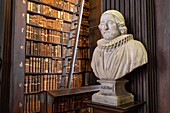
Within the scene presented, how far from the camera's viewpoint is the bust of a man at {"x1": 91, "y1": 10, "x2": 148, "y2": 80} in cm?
115

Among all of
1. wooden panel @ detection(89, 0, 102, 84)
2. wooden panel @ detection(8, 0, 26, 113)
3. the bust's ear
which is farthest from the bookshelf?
the bust's ear

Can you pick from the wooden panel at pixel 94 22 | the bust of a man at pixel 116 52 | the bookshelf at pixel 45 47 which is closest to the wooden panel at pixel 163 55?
the bust of a man at pixel 116 52

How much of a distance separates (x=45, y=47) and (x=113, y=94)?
2.07m

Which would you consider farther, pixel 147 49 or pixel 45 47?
pixel 45 47

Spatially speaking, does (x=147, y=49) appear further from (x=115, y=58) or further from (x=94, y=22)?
(x=94, y=22)

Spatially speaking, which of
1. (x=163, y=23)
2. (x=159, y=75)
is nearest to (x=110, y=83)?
(x=159, y=75)

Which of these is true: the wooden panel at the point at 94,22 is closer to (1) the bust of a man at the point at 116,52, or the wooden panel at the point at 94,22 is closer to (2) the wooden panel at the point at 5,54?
(2) the wooden panel at the point at 5,54

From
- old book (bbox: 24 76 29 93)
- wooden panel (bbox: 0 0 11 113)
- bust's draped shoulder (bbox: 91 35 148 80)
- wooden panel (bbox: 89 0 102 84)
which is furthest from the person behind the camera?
wooden panel (bbox: 89 0 102 84)

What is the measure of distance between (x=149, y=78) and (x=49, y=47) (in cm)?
214

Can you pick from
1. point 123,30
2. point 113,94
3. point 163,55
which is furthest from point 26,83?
point 163,55

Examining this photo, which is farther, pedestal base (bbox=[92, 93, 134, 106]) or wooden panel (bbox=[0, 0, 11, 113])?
wooden panel (bbox=[0, 0, 11, 113])

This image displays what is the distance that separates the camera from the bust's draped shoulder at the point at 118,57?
1147 mm

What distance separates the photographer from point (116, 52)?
1.21 meters

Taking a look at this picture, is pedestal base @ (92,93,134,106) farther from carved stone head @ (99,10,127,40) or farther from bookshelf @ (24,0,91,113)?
bookshelf @ (24,0,91,113)
